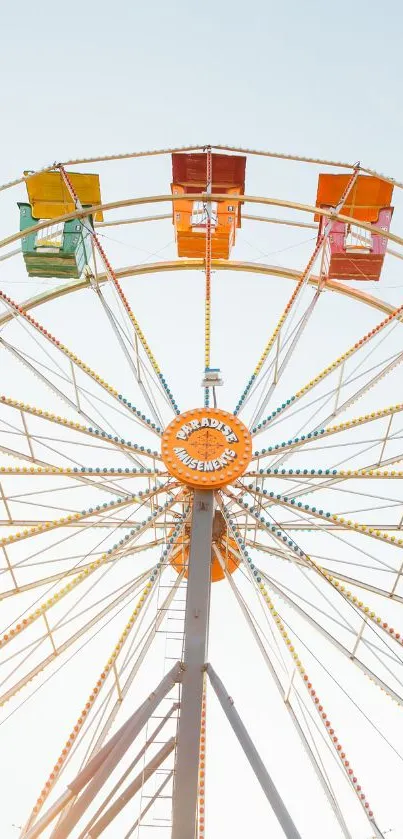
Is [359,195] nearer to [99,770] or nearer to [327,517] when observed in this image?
[327,517]

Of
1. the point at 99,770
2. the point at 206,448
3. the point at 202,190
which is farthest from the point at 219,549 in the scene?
the point at 202,190

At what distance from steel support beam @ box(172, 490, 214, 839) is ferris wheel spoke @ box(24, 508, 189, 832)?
3.08ft

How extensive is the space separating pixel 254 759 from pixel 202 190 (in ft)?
31.4

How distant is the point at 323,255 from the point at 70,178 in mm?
4421

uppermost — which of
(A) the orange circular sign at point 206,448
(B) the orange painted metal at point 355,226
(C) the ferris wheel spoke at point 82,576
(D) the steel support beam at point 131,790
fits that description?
(B) the orange painted metal at point 355,226

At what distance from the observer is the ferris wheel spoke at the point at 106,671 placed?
8609mm

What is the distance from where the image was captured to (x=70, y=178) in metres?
14.0

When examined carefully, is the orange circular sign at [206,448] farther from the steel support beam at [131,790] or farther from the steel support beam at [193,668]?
the steel support beam at [131,790]

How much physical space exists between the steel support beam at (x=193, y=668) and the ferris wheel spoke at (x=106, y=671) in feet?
3.08

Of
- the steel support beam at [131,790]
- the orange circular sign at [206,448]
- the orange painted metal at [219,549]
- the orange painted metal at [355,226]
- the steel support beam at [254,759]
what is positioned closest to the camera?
the steel support beam at [254,759]

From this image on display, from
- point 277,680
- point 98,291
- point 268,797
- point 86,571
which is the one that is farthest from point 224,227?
point 268,797

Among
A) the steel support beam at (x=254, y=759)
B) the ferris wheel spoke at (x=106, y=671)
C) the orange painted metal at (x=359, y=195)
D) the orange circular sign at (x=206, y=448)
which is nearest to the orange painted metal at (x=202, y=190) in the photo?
the orange painted metal at (x=359, y=195)

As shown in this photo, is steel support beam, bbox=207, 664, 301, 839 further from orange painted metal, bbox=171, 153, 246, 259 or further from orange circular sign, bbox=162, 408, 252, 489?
orange painted metal, bbox=171, 153, 246, 259

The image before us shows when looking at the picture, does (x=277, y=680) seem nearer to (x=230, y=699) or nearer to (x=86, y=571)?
(x=230, y=699)
